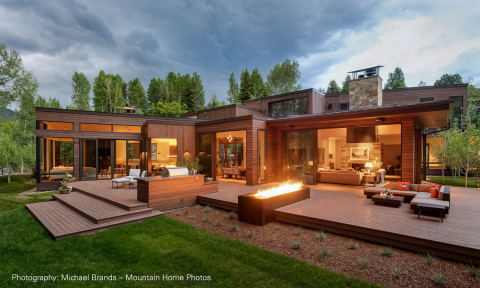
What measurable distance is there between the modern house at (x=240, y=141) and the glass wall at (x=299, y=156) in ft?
0.16

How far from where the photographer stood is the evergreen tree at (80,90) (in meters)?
33.1

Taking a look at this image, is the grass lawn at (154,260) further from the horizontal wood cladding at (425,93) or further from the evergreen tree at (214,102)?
the evergreen tree at (214,102)

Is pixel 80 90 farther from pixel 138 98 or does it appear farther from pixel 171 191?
pixel 171 191

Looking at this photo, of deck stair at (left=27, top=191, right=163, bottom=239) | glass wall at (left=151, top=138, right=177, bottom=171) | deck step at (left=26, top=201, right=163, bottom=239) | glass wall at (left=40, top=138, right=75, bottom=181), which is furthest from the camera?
glass wall at (left=151, top=138, right=177, bottom=171)

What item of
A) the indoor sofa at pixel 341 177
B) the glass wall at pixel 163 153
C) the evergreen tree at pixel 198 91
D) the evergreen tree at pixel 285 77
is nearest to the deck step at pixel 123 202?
the glass wall at pixel 163 153

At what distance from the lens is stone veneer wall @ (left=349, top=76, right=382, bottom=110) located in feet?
38.3

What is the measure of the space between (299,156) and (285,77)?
24417 mm

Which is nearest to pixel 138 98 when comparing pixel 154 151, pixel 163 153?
pixel 163 153

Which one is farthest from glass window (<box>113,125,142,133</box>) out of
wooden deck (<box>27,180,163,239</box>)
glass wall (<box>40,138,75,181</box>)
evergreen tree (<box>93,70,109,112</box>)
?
evergreen tree (<box>93,70,109,112</box>)

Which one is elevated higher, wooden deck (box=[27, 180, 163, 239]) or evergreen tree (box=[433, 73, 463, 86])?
evergreen tree (box=[433, 73, 463, 86])

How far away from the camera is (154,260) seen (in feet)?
11.9

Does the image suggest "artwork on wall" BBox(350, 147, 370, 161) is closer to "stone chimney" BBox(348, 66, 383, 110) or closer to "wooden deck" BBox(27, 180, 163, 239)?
"stone chimney" BBox(348, 66, 383, 110)

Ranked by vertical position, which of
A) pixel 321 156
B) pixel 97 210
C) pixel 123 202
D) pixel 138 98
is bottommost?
pixel 97 210

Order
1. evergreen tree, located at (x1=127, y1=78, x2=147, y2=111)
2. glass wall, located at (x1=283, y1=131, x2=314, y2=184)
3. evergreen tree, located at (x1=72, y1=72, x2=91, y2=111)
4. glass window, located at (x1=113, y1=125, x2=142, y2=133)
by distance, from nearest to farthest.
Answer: glass wall, located at (x1=283, y1=131, x2=314, y2=184), glass window, located at (x1=113, y1=125, x2=142, y2=133), evergreen tree, located at (x1=72, y1=72, x2=91, y2=111), evergreen tree, located at (x1=127, y1=78, x2=147, y2=111)
